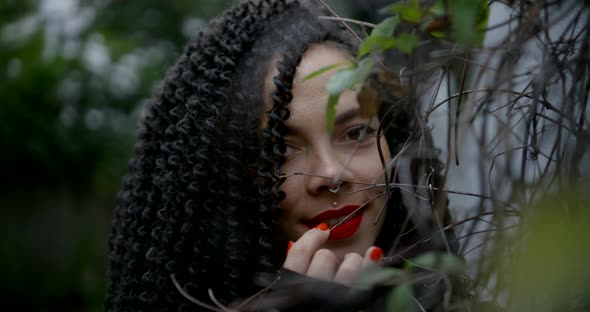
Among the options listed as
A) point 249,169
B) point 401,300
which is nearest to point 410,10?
point 401,300

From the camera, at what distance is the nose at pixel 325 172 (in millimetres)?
1342

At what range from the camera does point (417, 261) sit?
26.8 inches

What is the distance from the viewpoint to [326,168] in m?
1.35

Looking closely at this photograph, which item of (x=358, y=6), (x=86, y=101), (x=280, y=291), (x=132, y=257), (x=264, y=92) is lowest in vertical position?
(x=280, y=291)

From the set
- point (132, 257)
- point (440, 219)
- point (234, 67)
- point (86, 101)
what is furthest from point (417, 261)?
point (86, 101)

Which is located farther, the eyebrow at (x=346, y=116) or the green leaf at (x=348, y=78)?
the eyebrow at (x=346, y=116)

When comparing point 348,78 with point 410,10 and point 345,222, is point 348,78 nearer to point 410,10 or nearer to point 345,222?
point 410,10

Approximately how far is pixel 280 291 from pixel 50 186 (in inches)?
195

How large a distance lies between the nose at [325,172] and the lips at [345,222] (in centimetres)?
5

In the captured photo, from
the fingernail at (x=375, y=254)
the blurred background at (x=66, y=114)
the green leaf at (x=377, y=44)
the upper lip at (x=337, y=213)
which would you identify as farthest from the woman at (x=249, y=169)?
the blurred background at (x=66, y=114)

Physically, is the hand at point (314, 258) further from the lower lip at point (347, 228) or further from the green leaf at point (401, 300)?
the green leaf at point (401, 300)

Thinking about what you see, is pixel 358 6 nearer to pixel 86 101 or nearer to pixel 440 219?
pixel 440 219

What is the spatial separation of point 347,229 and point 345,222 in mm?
19

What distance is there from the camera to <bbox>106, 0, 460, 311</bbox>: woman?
139 cm
